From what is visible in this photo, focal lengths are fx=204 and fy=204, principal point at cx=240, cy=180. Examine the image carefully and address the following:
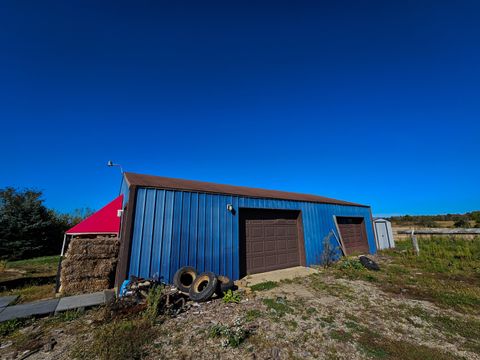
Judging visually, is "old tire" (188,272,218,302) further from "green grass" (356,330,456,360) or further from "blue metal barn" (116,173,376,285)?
"green grass" (356,330,456,360)

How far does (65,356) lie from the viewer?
2.98 metres

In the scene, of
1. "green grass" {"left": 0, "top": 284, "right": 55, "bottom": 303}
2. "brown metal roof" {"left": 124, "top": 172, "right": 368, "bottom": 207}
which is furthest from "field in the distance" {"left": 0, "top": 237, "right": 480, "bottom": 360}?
"brown metal roof" {"left": 124, "top": 172, "right": 368, "bottom": 207}

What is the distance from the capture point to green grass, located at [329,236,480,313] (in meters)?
5.25

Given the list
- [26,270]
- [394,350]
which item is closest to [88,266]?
[26,270]

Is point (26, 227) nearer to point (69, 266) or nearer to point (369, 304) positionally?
point (69, 266)

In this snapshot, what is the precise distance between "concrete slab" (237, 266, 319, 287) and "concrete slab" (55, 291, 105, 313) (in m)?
3.86

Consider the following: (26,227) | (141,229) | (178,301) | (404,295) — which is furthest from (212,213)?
(26,227)

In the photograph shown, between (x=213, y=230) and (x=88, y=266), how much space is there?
3.79 m

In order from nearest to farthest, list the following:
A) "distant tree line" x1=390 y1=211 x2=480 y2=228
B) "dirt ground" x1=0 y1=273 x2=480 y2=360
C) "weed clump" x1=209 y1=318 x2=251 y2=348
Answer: "dirt ground" x1=0 y1=273 x2=480 y2=360, "weed clump" x1=209 y1=318 x2=251 y2=348, "distant tree line" x1=390 y1=211 x2=480 y2=228

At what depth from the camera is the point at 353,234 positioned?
41.9 ft

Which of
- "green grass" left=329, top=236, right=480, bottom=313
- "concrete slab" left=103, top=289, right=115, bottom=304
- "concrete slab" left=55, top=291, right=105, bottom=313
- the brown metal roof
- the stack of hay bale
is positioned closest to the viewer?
"concrete slab" left=103, top=289, right=115, bottom=304

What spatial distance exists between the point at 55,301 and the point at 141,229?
2.46 metres

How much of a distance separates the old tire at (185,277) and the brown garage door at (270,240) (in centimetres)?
247

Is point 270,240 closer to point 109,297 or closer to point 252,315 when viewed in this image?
point 252,315
